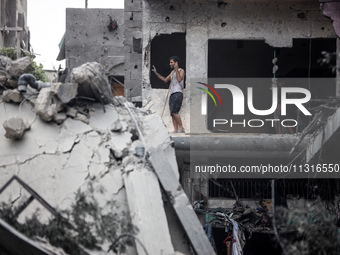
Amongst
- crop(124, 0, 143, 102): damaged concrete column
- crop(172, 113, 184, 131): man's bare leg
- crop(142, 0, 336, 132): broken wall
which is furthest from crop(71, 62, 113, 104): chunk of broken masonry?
crop(124, 0, 143, 102): damaged concrete column

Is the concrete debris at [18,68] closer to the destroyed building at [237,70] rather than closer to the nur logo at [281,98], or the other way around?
the destroyed building at [237,70]

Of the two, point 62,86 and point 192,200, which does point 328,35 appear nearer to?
point 192,200

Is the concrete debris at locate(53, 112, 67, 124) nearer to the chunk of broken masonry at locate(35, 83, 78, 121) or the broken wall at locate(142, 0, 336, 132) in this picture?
the chunk of broken masonry at locate(35, 83, 78, 121)

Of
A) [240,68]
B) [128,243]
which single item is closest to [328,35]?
[240,68]

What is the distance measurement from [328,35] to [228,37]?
229 centimetres

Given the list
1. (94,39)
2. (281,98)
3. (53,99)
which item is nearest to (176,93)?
(281,98)

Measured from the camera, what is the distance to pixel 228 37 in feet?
52.2

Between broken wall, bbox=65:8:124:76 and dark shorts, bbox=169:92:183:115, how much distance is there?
761 centimetres

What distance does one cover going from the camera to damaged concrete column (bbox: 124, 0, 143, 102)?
18.1 metres

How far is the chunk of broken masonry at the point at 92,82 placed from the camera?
30.0 ft

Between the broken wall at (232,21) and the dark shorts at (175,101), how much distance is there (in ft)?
4.07

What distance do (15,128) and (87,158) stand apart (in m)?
0.98

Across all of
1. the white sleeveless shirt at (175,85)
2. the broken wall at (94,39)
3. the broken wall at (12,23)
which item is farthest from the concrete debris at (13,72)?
the broken wall at (94,39)

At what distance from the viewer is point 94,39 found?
889 inches
